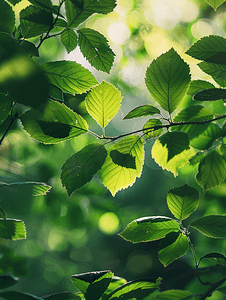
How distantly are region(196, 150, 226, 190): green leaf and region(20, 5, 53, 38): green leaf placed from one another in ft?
1.42

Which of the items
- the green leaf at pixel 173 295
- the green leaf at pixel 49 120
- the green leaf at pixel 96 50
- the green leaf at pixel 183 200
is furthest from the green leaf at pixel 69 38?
the green leaf at pixel 173 295

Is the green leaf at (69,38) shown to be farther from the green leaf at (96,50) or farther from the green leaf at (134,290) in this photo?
the green leaf at (134,290)

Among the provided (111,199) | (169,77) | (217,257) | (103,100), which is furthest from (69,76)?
(111,199)

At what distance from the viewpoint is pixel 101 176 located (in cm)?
45

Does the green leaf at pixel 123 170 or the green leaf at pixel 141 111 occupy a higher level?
the green leaf at pixel 141 111

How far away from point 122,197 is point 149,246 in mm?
845

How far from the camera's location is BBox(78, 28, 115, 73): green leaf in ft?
1.43

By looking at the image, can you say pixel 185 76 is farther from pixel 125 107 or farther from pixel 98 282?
pixel 125 107

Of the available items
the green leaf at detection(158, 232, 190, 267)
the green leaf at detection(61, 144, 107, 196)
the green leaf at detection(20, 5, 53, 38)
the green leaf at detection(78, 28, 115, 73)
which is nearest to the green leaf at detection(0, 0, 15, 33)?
the green leaf at detection(20, 5, 53, 38)

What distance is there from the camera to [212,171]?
0.53 metres

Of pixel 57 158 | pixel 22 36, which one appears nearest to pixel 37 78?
pixel 22 36

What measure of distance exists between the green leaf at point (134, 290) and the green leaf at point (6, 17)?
46cm

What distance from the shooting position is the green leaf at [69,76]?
1.32ft

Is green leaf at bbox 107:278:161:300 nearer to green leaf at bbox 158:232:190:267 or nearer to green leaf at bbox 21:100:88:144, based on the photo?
green leaf at bbox 158:232:190:267
